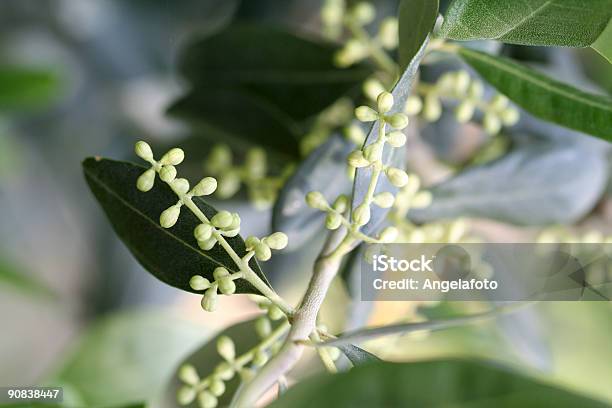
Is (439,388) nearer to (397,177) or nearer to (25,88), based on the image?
(397,177)

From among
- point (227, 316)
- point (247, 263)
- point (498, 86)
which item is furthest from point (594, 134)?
point (227, 316)

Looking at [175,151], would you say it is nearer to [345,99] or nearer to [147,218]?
[147,218]

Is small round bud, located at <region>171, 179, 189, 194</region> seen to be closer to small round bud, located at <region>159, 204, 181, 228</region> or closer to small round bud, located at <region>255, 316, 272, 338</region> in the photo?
small round bud, located at <region>159, 204, 181, 228</region>

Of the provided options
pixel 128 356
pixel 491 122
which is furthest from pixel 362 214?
pixel 128 356

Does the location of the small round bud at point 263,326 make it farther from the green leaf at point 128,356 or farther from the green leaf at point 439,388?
the green leaf at point 128,356

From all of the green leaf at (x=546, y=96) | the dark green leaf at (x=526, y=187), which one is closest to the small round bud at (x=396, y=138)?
the green leaf at (x=546, y=96)

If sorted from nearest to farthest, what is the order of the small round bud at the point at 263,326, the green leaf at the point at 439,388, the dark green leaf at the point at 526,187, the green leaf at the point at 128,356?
the green leaf at the point at 439,388 < the small round bud at the point at 263,326 < the dark green leaf at the point at 526,187 < the green leaf at the point at 128,356

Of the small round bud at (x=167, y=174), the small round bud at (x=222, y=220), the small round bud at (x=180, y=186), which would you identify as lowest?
the small round bud at (x=222, y=220)
